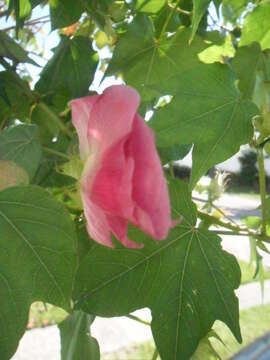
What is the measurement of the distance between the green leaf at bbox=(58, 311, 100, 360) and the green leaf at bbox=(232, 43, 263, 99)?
0.34m

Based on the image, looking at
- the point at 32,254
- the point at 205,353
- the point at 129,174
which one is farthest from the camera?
the point at 205,353

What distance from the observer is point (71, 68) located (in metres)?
0.67

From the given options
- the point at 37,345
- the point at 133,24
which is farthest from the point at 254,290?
the point at 133,24

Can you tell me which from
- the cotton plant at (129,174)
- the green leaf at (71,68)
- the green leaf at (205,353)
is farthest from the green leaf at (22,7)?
the green leaf at (205,353)

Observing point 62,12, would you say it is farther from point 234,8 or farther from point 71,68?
point 234,8

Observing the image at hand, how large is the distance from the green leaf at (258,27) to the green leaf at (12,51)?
0.26 m

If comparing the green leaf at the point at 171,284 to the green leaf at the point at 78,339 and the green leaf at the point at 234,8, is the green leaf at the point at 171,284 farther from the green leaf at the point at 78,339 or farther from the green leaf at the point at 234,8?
the green leaf at the point at 234,8

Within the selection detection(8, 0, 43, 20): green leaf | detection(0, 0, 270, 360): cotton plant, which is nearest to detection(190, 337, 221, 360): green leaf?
detection(0, 0, 270, 360): cotton plant

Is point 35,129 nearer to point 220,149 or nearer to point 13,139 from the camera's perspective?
point 13,139

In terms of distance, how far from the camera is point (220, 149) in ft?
1.55

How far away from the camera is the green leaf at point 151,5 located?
0.68m

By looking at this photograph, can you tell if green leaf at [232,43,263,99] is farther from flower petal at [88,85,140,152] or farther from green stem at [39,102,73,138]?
flower petal at [88,85,140,152]

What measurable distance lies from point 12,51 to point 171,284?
0.34m

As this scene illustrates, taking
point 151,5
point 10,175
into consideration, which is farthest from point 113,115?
point 151,5
